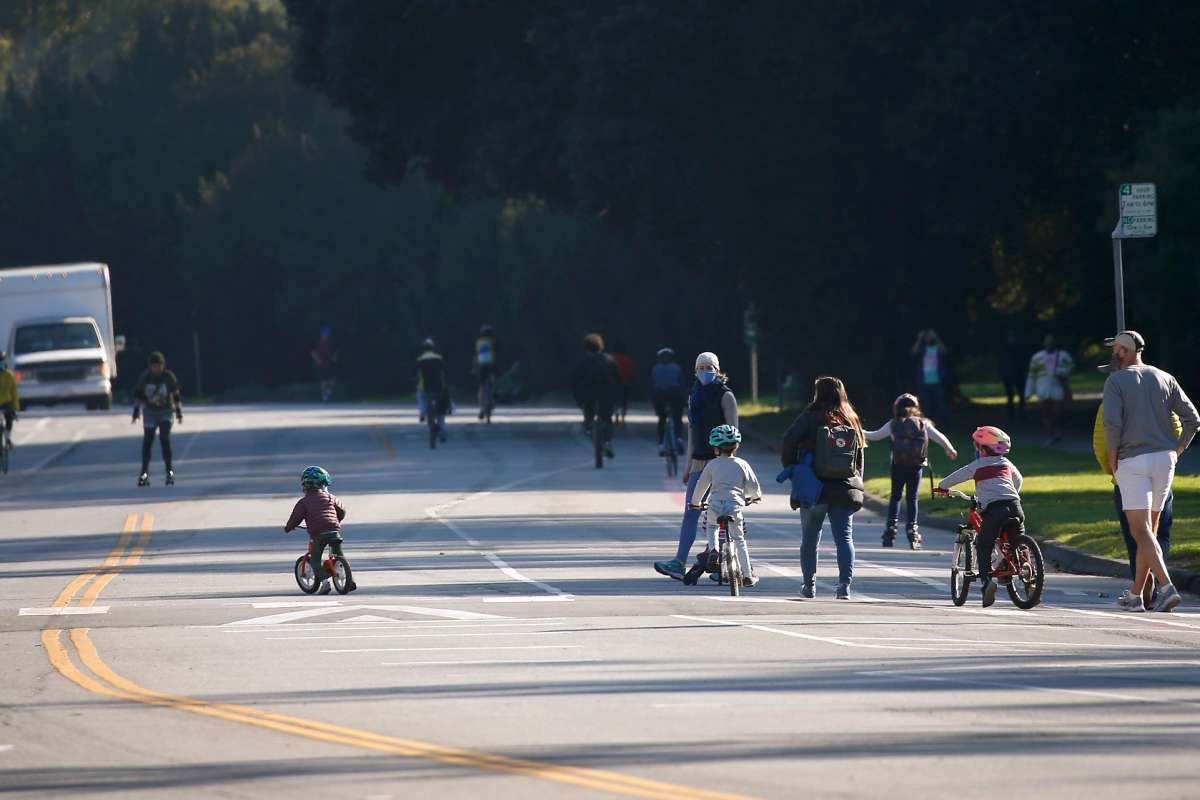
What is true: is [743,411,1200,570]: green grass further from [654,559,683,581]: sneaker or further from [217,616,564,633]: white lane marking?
[217,616,564,633]: white lane marking

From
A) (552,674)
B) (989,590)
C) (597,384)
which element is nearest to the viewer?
(552,674)

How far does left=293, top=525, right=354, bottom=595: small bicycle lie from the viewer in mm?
17625

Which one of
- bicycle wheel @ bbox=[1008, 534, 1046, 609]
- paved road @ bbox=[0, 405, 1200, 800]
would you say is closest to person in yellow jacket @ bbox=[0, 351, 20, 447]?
paved road @ bbox=[0, 405, 1200, 800]

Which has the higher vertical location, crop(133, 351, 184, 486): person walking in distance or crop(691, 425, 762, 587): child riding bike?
crop(133, 351, 184, 486): person walking in distance

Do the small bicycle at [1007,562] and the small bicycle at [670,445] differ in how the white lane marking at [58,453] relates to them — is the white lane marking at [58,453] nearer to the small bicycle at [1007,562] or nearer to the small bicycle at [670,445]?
the small bicycle at [670,445]

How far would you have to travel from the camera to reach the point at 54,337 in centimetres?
5438

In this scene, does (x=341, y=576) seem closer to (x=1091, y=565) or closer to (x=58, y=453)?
(x=1091, y=565)

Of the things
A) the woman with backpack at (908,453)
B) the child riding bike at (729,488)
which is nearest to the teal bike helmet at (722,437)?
the child riding bike at (729,488)

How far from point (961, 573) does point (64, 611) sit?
6.90 m

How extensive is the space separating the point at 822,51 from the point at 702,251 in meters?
7.11

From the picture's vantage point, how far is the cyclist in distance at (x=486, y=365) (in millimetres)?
42688

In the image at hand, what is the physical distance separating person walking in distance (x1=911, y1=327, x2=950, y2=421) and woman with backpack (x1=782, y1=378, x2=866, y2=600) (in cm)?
2152

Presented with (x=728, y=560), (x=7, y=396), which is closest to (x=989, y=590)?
(x=728, y=560)

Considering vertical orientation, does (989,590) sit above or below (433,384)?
below
